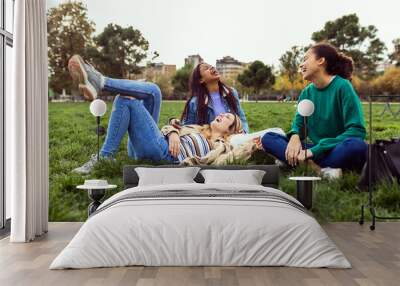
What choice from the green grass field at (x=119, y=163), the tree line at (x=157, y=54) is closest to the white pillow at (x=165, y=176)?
the green grass field at (x=119, y=163)

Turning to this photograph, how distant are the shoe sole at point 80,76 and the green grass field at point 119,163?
0.17 meters

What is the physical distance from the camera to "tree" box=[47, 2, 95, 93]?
7695 millimetres

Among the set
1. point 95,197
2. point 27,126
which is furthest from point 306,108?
point 27,126

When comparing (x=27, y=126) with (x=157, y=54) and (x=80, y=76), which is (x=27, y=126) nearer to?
(x=80, y=76)

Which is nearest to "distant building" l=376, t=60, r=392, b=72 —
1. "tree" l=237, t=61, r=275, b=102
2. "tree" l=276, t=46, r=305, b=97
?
"tree" l=276, t=46, r=305, b=97

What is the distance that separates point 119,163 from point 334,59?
3108mm

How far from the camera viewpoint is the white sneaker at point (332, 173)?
7430mm

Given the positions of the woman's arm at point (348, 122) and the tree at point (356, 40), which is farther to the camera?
the tree at point (356, 40)

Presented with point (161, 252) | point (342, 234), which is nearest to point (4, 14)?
point (161, 252)

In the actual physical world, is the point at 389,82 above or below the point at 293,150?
above

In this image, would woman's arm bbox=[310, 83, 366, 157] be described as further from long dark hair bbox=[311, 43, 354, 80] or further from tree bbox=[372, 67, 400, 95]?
tree bbox=[372, 67, 400, 95]

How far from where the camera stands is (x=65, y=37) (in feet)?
25.3

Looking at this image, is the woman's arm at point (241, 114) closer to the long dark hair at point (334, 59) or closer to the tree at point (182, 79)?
the tree at point (182, 79)

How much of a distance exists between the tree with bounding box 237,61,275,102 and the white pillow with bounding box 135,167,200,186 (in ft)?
5.20
